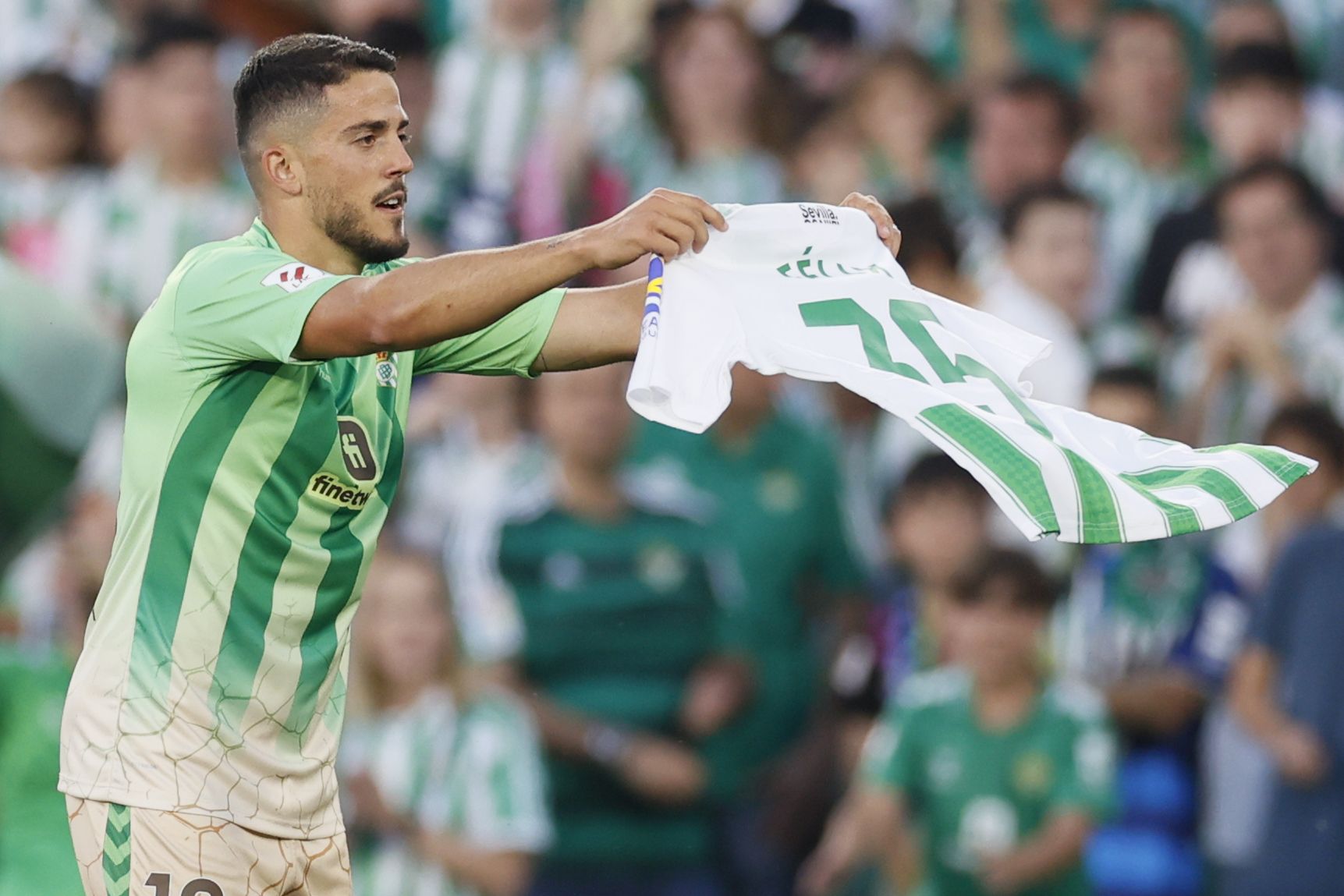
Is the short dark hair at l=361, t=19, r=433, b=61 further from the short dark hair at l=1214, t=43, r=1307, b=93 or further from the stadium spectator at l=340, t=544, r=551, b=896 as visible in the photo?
the short dark hair at l=1214, t=43, r=1307, b=93

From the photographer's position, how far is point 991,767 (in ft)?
25.1

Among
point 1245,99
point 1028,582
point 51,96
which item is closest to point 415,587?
Answer: point 1028,582

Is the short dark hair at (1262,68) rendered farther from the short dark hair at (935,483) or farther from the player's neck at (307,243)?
the player's neck at (307,243)

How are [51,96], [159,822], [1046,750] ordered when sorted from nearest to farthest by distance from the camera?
[159,822] < [1046,750] < [51,96]

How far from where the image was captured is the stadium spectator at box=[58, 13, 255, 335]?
9211 mm

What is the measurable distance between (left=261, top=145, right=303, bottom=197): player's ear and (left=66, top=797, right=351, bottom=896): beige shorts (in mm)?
1240

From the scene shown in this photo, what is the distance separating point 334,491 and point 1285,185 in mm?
5415

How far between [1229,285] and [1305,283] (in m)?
0.30

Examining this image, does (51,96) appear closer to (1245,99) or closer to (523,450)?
(523,450)

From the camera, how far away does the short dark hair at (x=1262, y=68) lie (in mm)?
8516

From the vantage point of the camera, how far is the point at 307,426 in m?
3.93

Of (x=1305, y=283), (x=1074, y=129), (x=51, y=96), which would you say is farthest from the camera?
(x=51, y=96)

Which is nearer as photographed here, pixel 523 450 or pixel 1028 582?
pixel 1028 582

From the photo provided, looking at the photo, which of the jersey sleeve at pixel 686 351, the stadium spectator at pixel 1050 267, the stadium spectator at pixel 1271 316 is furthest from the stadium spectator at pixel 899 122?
the jersey sleeve at pixel 686 351
